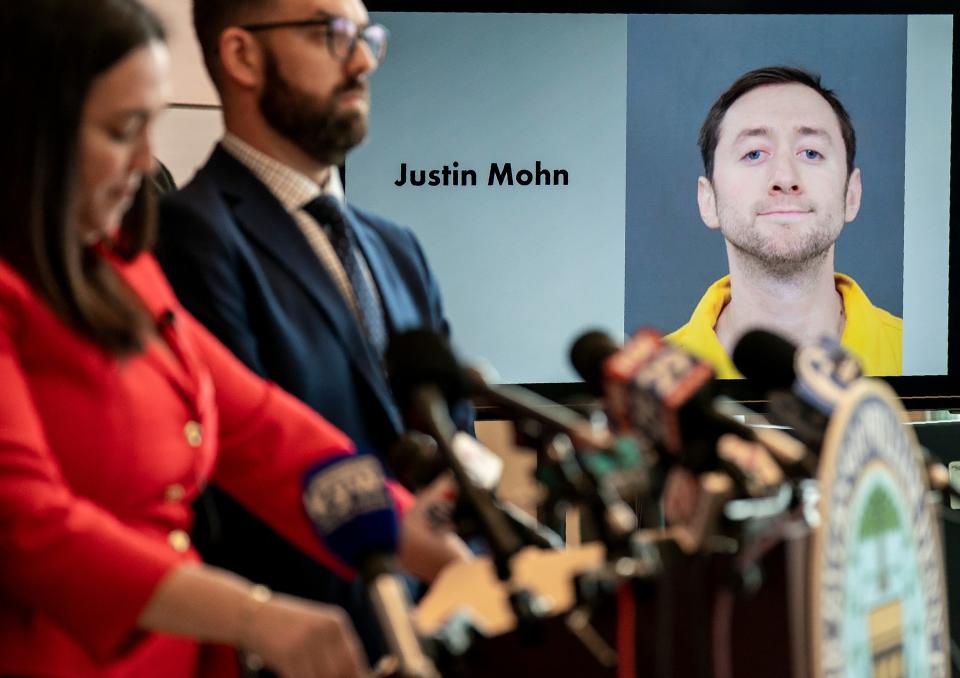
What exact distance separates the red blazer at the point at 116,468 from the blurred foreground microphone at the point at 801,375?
1.45ft

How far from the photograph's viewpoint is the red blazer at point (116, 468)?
3.99 ft

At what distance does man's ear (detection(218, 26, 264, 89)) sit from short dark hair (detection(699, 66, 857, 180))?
75.2 inches

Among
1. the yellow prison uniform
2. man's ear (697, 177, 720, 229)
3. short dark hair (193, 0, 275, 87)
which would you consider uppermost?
short dark hair (193, 0, 275, 87)

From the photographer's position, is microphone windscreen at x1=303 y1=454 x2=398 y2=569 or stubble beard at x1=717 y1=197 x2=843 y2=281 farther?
stubble beard at x1=717 y1=197 x2=843 y2=281

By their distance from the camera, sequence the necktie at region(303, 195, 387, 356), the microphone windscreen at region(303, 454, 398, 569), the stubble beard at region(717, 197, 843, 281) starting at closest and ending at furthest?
the microphone windscreen at region(303, 454, 398, 569) → the necktie at region(303, 195, 387, 356) → the stubble beard at region(717, 197, 843, 281)

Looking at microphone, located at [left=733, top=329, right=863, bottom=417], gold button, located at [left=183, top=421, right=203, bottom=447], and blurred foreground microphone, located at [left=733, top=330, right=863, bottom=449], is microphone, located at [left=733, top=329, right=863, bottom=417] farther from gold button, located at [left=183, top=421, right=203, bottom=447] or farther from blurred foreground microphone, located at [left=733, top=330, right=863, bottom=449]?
gold button, located at [left=183, top=421, right=203, bottom=447]

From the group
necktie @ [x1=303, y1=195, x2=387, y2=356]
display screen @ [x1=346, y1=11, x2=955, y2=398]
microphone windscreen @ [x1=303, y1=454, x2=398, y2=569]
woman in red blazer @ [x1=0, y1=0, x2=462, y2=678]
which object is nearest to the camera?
woman in red blazer @ [x1=0, y1=0, x2=462, y2=678]

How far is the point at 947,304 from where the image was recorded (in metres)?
3.99

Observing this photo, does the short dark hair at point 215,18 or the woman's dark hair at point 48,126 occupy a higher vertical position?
the short dark hair at point 215,18

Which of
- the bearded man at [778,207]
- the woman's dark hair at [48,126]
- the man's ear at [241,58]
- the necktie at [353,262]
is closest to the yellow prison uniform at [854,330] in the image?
the bearded man at [778,207]

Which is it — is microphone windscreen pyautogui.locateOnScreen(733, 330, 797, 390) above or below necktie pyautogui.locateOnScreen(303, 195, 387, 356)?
below

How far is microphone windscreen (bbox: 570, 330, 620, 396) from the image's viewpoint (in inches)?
55.4

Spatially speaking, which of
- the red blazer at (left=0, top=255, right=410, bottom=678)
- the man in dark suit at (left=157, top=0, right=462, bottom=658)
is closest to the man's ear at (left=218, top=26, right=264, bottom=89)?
the man in dark suit at (left=157, top=0, right=462, bottom=658)

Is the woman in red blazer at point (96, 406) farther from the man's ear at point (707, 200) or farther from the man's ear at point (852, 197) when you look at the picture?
the man's ear at point (852, 197)
